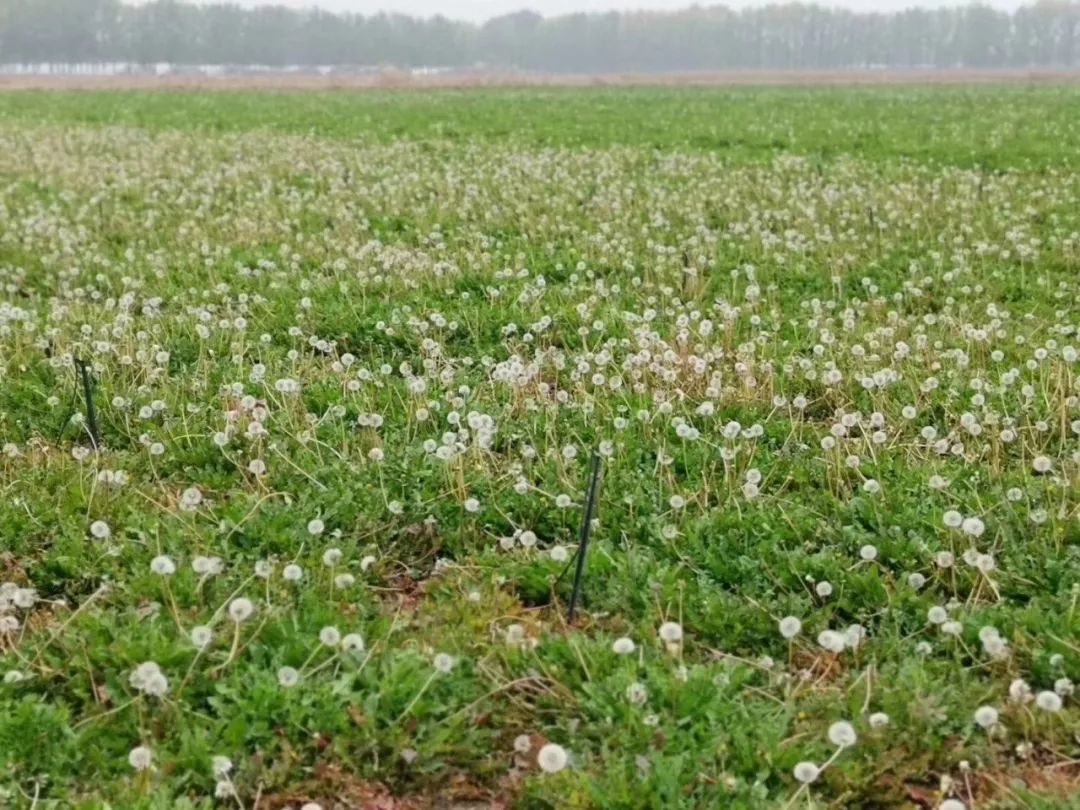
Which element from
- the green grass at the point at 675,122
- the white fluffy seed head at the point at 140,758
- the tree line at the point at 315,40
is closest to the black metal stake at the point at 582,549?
the white fluffy seed head at the point at 140,758

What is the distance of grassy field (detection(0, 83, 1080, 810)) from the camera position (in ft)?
11.3

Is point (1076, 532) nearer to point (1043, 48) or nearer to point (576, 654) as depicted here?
point (576, 654)

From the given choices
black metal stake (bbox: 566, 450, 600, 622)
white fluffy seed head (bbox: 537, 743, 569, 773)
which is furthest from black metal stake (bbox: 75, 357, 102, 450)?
white fluffy seed head (bbox: 537, 743, 569, 773)

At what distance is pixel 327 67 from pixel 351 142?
17888cm

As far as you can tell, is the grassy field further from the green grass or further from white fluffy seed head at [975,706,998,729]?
the green grass

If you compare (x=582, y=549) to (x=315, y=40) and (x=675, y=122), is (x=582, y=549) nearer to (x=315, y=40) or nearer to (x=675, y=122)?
(x=675, y=122)

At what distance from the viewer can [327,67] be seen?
187250 mm

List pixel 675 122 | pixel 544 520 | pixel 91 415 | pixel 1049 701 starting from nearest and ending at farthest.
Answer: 1. pixel 1049 701
2. pixel 544 520
3. pixel 91 415
4. pixel 675 122

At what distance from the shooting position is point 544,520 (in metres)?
5.02

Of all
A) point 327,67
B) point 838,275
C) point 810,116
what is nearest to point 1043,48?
point 327,67

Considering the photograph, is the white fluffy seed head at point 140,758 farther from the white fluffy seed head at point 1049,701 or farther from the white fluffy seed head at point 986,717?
the white fluffy seed head at point 1049,701

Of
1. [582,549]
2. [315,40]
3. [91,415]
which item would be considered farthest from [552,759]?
[315,40]

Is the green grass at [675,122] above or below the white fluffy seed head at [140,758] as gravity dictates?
above

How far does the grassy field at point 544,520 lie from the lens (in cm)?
344
